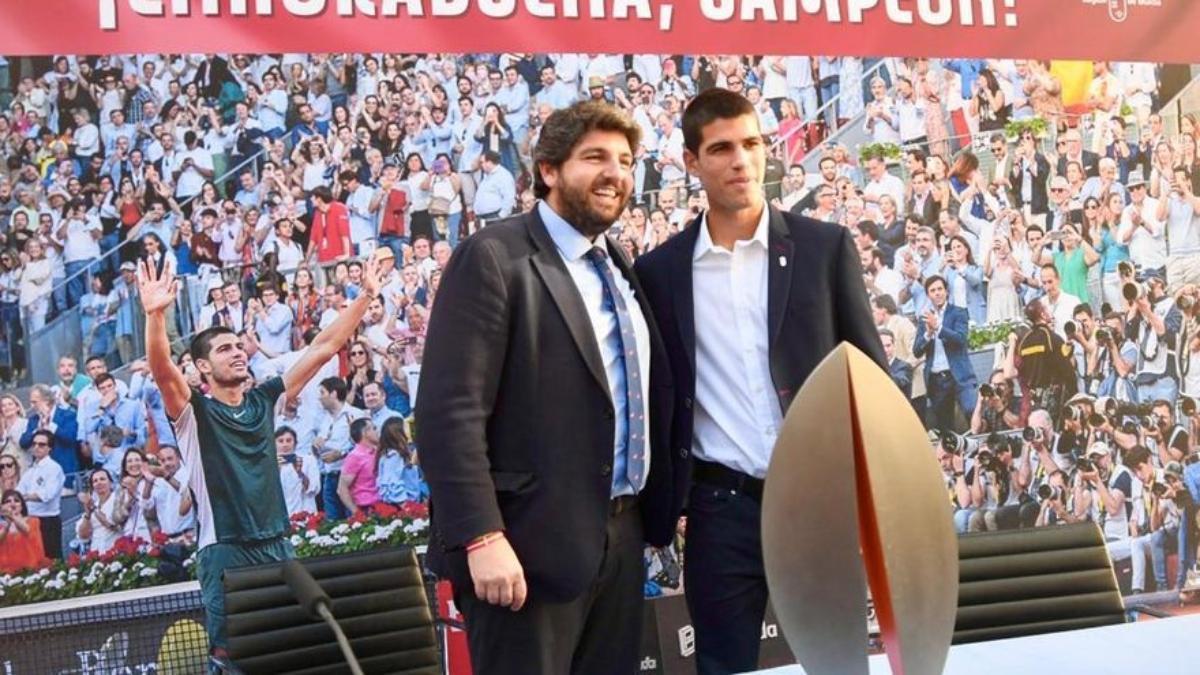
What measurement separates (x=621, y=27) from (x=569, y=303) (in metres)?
1.71

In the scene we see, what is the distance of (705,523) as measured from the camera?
262cm

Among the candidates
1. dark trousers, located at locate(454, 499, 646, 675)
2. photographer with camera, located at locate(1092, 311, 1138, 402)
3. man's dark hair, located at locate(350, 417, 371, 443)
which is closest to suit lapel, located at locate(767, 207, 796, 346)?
dark trousers, located at locate(454, 499, 646, 675)

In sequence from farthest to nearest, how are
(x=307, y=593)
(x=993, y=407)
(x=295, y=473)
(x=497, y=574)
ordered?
(x=993, y=407), (x=295, y=473), (x=497, y=574), (x=307, y=593)

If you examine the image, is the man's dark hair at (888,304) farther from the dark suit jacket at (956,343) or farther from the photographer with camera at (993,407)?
the photographer with camera at (993,407)

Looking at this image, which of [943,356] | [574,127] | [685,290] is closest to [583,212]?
[574,127]

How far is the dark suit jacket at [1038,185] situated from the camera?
412 centimetres

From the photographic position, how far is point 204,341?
3.46 metres

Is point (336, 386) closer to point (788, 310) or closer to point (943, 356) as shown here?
point (788, 310)

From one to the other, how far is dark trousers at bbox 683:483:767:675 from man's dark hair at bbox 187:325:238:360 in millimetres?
1617

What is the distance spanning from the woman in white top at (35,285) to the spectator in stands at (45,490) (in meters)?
0.33

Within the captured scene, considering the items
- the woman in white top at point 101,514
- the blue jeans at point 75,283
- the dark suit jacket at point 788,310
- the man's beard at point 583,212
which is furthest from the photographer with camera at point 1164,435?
the blue jeans at point 75,283

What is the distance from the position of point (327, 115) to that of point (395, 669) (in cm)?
166

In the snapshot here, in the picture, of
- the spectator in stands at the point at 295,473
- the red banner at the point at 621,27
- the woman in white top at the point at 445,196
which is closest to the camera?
the red banner at the point at 621,27

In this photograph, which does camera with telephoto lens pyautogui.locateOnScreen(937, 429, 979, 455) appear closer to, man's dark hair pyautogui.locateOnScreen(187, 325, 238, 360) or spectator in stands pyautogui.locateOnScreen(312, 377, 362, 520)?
spectator in stands pyautogui.locateOnScreen(312, 377, 362, 520)
